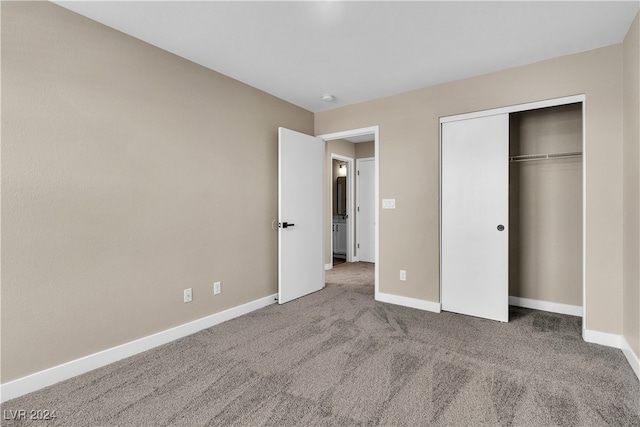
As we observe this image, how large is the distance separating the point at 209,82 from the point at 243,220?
1411 mm

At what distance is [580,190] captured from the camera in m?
3.13

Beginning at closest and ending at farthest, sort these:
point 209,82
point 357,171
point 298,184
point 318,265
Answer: point 209,82 < point 298,184 < point 318,265 < point 357,171

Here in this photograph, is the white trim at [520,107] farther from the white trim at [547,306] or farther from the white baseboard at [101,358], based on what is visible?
the white baseboard at [101,358]

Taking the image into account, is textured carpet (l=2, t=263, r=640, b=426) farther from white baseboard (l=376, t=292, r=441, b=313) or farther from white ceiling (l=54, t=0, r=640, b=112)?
white ceiling (l=54, t=0, r=640, b=112)

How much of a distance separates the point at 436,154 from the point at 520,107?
0.85 m

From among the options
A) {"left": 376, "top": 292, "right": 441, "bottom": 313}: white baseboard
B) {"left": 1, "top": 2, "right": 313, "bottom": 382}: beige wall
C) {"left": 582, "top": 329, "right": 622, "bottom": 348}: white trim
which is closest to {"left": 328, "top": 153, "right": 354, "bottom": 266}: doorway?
{"left": 376, "top": 292, "right": 441, "bottom": 313}: white baseboard

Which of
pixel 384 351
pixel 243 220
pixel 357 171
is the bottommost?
pixel 384 351

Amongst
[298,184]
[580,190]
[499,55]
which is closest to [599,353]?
[580,190]

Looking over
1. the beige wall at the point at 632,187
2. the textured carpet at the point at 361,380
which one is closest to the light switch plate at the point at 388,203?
the textured carpet at the point at 361,380

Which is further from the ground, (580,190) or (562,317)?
(580,190)

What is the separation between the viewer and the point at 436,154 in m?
3.32

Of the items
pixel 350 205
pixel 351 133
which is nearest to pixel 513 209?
pixel 351 133

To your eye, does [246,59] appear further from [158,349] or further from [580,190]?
[580,190]

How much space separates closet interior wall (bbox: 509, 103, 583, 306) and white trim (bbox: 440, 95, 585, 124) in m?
0.64
